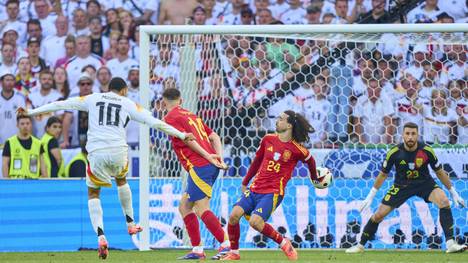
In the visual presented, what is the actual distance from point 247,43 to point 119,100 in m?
4.66

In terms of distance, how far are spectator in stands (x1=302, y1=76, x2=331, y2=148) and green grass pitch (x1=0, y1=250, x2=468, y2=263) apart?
1.84 meters

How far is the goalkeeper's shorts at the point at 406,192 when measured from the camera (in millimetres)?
13211

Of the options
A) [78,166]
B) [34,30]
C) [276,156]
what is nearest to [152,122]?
[276,156]

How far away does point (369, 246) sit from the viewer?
14086mm

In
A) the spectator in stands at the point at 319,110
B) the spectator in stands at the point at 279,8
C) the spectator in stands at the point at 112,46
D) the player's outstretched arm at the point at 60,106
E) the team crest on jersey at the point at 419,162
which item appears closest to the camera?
the player's outstretched arm at the point at 60,106

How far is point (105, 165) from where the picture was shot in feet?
36.3

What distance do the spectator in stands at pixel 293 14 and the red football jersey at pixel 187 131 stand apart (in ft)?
20.3

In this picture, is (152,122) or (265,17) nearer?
(152,122)

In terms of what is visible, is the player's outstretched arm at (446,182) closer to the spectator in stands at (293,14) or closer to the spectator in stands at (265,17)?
the spectator in stands at (293,14)

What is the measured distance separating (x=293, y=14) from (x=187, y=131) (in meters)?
6.47

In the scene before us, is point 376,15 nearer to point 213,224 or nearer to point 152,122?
point 213,224

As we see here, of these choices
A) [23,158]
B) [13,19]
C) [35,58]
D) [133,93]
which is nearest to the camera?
[23,158]

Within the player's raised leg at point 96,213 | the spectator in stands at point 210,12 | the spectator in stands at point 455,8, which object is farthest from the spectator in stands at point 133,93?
the player's raised leg at point 96,213

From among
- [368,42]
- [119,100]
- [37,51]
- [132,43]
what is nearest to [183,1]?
[132,43]
